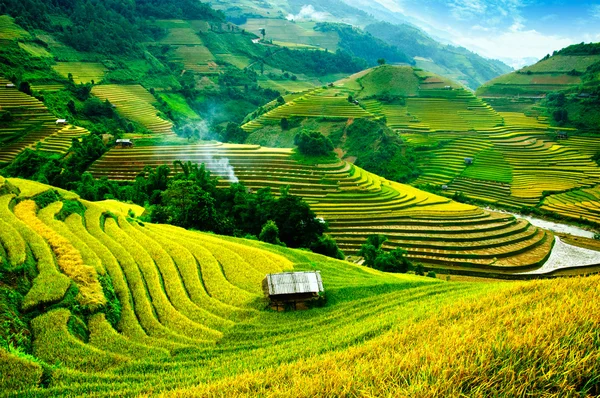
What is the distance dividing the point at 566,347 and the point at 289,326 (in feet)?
24.2

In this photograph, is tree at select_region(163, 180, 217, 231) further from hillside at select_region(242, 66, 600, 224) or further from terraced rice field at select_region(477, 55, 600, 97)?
terraced rice field at select_region(477, 55, 600, 97)

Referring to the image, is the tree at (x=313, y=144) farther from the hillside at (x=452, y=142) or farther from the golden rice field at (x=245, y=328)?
the golden rice field at (x=245, y=328)

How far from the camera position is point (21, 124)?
4291 cm

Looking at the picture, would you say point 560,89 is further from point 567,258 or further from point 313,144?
point 313,144

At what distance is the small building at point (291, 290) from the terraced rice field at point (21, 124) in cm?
3805

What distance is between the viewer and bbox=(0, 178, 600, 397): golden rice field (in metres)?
5.39

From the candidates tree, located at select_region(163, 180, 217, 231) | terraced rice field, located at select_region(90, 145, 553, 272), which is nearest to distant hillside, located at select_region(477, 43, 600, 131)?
terraced rice field, located at select_region(90, 145, 553, 272)

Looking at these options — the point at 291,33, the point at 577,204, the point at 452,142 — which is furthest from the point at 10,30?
the point at 291,33

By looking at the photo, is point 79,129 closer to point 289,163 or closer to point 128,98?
point 128,98

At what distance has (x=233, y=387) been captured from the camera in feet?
19.3

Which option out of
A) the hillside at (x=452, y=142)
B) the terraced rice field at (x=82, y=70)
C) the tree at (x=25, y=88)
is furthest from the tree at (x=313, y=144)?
the terraced rice field at (x=82, y=70)

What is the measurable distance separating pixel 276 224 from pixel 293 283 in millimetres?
14667

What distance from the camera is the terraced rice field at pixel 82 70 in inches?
2395

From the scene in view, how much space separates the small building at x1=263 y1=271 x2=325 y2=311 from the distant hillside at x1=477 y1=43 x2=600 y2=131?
71.2 metres
